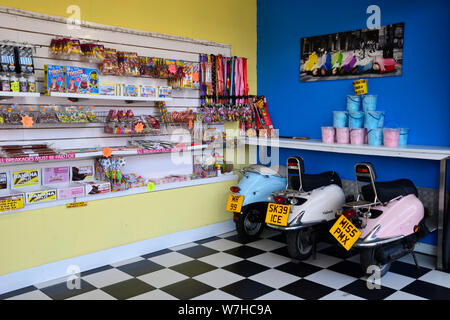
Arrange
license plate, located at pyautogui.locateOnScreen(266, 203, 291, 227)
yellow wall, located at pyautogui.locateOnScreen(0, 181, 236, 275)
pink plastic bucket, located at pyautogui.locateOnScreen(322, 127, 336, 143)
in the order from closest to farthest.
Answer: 1. yellow wall, located at pyautogui.locateOnScreen(0, 181, 236, 275)
2. license plate, located at pyautogui.locateOnScreen(266, 203, 291, 227)
3. pink plastic bucket, located at pyautogui.locateOnScreen(322, 127, 336, 143)

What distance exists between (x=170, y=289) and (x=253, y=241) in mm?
1446

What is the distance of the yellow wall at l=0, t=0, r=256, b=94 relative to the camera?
3.74 metres

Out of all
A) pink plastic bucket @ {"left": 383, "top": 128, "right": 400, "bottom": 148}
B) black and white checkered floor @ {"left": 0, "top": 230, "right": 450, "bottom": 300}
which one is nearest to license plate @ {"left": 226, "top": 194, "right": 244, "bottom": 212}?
black and white checkered floor @ {"left": 0, "top": 230, "right": 450, "bottom": 300}

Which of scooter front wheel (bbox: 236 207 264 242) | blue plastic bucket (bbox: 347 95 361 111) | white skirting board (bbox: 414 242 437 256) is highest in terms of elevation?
blue plastic bucket (bbox: 347 95 361 111)

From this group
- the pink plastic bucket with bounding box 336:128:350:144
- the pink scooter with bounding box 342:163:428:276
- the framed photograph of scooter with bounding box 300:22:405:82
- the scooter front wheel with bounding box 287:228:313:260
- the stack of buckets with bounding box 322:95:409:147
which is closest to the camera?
the pink scooter with bounding box 342:163:428:276

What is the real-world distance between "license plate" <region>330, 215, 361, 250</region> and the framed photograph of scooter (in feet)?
5.77

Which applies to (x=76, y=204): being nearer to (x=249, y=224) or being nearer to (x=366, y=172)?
(x=249, y=224)

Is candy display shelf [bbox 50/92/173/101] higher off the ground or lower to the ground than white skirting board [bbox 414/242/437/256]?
higher

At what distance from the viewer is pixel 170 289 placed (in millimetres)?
3293

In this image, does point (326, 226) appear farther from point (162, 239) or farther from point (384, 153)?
point (162, 239)

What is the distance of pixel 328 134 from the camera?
14.1ft

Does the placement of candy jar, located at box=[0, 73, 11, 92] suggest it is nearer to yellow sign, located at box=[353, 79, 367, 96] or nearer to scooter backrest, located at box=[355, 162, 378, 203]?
scooter backrest, located at box=[355, 162, 378, 203]

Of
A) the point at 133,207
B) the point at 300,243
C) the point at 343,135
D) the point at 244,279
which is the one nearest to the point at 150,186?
the point at 133,207
